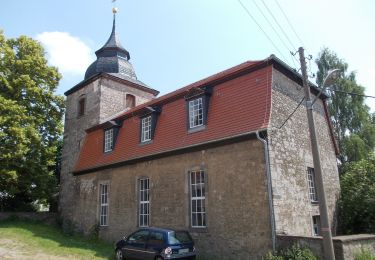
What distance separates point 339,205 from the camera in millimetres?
15180

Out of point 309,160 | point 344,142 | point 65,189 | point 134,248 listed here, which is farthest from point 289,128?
point 65,189

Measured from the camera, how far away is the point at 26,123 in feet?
74.0

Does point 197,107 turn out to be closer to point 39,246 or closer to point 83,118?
point 39,246

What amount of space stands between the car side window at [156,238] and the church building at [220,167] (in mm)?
2213

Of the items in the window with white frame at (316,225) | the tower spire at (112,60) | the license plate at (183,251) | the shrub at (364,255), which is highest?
the tower spire at (112,60)

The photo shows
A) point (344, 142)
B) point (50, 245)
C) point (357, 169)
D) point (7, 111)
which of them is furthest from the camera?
point (344, 142)

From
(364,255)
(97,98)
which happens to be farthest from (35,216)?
(364,255)

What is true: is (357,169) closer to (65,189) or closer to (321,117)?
(321,117)

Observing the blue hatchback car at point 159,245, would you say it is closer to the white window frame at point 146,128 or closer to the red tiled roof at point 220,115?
the red tiled roof at point 220,115

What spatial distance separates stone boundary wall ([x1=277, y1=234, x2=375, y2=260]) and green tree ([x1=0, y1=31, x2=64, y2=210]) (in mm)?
17415

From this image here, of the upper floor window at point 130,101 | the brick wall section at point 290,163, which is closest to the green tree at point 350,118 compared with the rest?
the brick wall section at point 290,163

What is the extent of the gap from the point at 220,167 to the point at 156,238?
3471 mm

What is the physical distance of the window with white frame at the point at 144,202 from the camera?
50.1ft

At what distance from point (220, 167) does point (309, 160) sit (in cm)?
404
